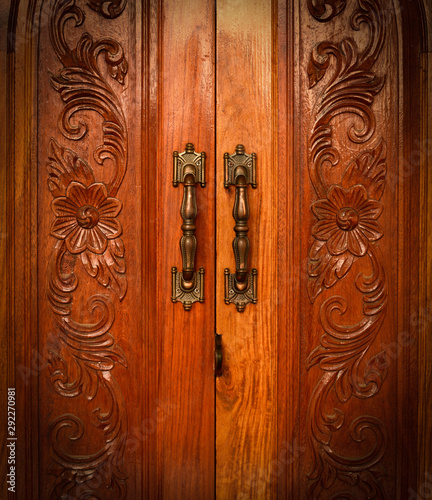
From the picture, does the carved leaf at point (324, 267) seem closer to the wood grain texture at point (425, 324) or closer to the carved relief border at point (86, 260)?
the wood grain texture at point (425, 324)

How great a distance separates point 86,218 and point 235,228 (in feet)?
1.10

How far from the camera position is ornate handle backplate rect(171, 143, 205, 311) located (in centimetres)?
76

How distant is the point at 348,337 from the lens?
80 cm

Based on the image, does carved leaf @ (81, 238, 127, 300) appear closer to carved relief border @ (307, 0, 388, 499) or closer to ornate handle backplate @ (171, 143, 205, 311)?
ornate handle backplate @ (171, 143, 205, 311)

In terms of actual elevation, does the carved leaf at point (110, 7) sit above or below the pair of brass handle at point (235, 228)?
above

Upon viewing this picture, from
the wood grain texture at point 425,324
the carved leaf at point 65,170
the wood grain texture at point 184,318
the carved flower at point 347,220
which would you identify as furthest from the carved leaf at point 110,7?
the wood grain texture at point 425,324

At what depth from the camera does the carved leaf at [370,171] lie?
2.61ft

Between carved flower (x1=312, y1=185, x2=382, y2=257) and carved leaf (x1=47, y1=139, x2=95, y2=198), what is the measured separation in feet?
1.70

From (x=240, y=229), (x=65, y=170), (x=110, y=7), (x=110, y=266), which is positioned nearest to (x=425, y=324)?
(x=240, y=229)

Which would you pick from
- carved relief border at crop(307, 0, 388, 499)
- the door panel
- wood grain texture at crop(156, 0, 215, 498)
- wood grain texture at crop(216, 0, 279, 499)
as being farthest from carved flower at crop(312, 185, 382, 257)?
the door panel

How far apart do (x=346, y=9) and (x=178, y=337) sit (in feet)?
2.69

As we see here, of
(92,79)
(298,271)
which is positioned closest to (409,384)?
(298,271)

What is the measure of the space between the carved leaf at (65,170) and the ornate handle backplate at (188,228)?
0.20 meters

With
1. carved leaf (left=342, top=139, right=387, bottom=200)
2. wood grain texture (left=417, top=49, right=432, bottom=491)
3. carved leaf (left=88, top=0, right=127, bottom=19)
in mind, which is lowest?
wood grain texture (left=417, top=49, right=432, bottom=491)
